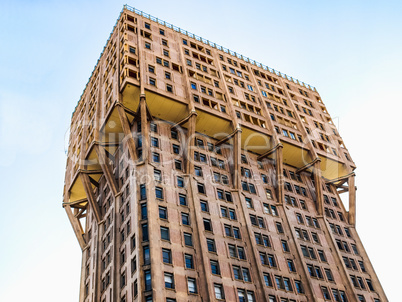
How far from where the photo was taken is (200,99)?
57844mm

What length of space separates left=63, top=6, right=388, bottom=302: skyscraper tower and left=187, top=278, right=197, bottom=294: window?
0.37 ft

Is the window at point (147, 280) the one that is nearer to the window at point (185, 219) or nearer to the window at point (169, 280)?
the window at point (169, 280)

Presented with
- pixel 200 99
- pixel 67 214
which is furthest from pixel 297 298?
pixel 67 214

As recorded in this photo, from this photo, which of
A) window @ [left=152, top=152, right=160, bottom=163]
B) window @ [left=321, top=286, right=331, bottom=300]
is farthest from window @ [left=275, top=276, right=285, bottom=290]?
window @ [left=152, top=152, right=160, bottom=163]

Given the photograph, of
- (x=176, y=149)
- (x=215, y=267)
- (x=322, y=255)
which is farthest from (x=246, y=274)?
(x=176, y=149)

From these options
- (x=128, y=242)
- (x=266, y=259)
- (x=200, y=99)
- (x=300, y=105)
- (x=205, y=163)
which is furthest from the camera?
(x=300, y=105)

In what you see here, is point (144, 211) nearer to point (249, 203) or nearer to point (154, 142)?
point (154, 142)

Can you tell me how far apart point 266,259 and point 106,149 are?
2472 cm

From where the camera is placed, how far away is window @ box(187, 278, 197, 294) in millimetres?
39562

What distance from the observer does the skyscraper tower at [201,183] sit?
43.1 m

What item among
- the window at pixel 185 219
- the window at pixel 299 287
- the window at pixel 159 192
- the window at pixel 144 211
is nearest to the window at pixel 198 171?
the window at pixel 159 192

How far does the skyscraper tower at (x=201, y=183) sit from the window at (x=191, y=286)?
11cm

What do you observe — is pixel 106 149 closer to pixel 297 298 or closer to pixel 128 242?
pixel 128 242

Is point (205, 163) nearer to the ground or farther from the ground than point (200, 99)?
nearer to the ground
